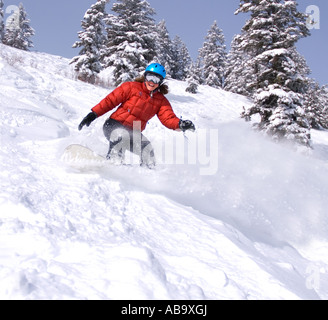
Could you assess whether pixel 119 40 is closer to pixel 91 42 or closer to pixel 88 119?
pixel 91 42

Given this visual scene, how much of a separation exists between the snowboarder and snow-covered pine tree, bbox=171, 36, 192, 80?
1802 inches

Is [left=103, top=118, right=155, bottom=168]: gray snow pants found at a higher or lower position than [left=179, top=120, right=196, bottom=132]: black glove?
lower

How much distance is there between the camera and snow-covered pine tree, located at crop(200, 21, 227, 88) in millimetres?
43312

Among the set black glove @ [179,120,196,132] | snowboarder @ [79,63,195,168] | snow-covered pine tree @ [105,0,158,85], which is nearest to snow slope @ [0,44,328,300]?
snowboarder @ [79,63,195,168]

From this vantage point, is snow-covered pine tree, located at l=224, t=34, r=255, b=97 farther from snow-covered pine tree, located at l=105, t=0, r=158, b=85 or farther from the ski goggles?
the ski goggles

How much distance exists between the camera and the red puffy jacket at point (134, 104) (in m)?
5.47

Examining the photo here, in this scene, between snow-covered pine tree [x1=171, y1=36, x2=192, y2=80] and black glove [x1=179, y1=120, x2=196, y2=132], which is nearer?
black glove [x1=179, y1=120, x2=196, y2=132]

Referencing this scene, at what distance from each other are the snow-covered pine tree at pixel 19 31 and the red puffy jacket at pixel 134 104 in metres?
42.8

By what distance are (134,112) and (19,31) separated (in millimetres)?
46079

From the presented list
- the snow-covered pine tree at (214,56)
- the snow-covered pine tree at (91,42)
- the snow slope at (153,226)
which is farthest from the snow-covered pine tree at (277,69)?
the snow-covered pine tree at (214,56)

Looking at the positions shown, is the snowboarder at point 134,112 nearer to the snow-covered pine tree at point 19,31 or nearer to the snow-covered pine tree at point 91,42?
→ the snow-covered pine tree at point 91,42
